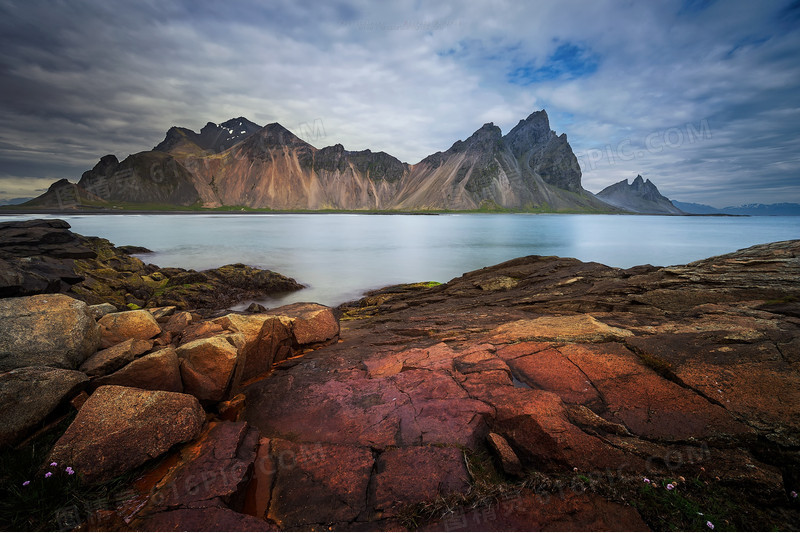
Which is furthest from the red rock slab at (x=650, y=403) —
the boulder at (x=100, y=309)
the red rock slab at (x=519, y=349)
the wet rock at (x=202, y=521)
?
the boulder at (x=100, y=309)

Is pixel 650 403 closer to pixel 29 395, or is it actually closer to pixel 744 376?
pixel 744 376

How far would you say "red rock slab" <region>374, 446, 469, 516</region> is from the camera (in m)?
4.20

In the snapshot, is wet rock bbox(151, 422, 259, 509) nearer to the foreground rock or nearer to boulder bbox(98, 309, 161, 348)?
the foreground rock

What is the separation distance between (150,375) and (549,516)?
684 centimetres

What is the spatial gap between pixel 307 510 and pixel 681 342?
7.85 metres

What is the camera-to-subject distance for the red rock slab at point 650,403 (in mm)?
4750

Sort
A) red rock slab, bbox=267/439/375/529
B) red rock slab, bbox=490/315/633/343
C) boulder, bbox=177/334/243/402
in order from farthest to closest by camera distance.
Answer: red rock slab, bbox=490/315/633/343, boulder, bbox=177/334/243/402, red rock slab, bbox=267/439/375/529

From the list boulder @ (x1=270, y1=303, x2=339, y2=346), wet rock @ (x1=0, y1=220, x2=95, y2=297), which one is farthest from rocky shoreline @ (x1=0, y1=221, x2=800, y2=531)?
wet rock @ (x1=0, y1=220, x2=95, y2=297)

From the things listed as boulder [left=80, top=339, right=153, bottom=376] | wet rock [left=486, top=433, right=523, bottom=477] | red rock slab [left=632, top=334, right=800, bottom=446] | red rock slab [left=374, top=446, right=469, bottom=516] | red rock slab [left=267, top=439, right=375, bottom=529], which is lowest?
red rock slab [left=267, top=439, right=375, bottom=529]

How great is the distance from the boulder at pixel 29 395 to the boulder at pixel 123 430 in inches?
32.2

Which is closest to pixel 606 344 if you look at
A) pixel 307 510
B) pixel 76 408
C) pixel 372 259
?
pixel 307 510

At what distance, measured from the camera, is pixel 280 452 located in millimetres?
5176

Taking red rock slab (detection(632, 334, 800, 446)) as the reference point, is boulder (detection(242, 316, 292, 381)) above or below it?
below

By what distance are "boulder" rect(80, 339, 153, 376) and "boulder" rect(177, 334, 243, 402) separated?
35.8 inches
